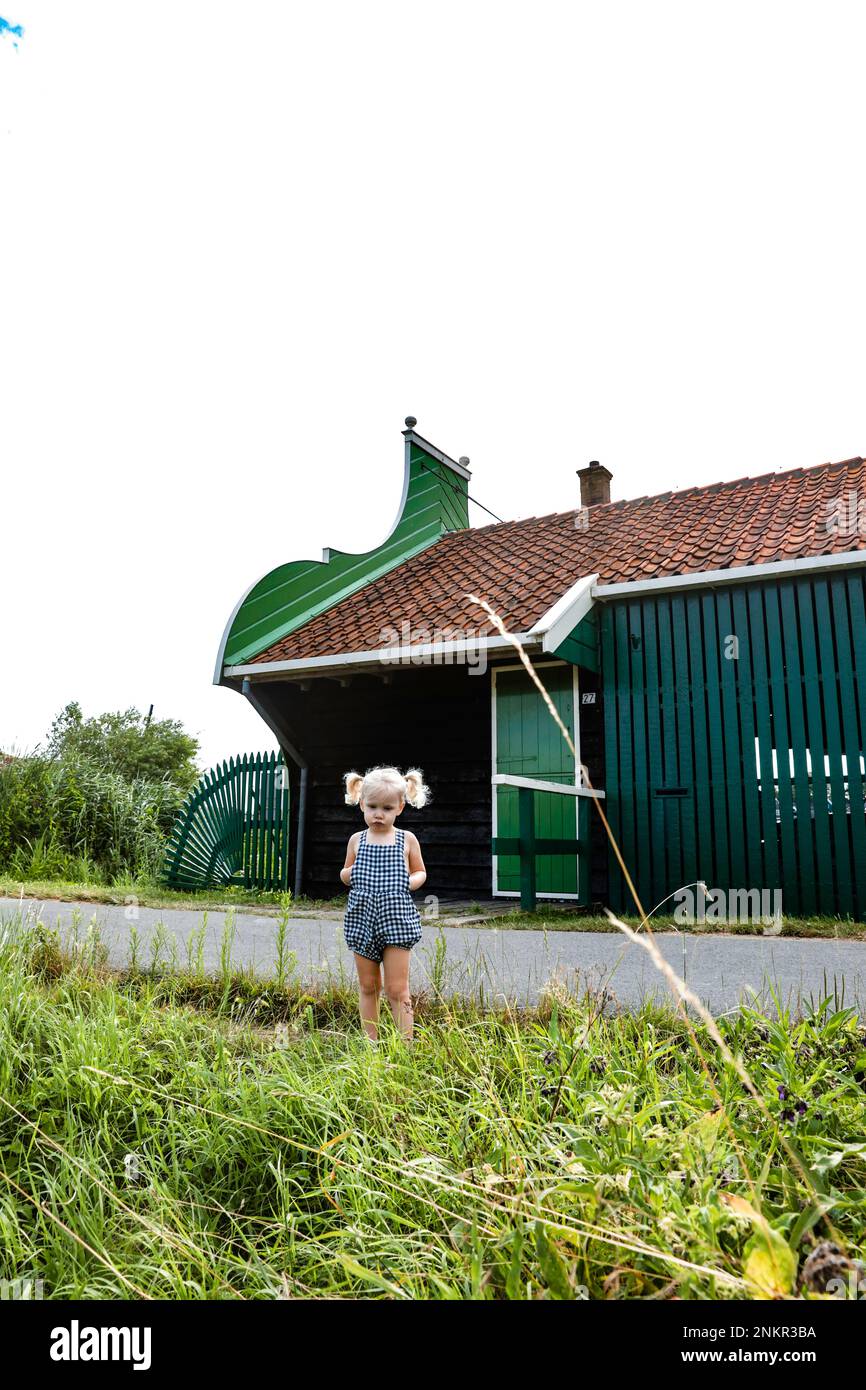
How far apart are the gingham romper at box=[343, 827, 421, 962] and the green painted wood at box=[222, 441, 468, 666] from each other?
6860 mm

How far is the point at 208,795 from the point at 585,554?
17.6ft

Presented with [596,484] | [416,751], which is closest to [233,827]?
[416,751]

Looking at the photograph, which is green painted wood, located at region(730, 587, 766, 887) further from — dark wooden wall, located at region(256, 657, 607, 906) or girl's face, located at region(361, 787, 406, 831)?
girl's face, located at region(361, 787, 406, 831)

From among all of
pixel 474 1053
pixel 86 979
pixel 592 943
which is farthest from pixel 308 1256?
pixel 592 943

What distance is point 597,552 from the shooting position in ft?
32.1

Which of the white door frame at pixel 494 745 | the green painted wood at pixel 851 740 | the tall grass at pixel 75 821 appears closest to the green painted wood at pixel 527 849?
the white door frame at pixel 494 745

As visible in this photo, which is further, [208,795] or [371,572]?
[371,572]

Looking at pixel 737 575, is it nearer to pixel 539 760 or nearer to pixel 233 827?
pixel 539 760

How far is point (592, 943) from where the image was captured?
5496 mm

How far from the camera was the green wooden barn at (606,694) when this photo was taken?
734cm

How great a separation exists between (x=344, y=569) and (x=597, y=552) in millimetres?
3442

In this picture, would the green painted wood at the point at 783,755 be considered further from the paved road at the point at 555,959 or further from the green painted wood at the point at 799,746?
the paved road at the point at 555,959

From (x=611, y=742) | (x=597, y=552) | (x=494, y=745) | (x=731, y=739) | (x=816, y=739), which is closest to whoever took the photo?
(x=816, y=739)
